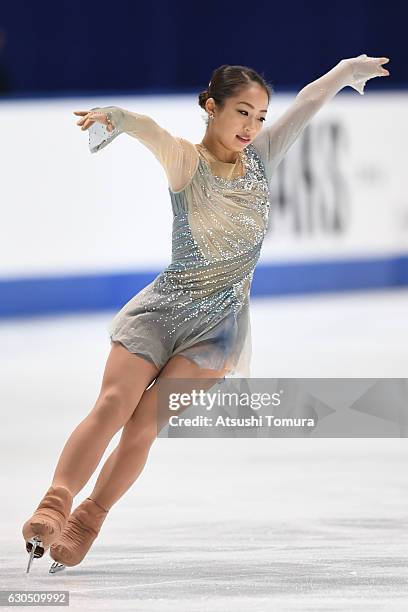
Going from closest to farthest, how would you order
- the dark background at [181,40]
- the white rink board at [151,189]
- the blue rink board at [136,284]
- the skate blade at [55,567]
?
the skate blade at [55,567]
the white rink board at [151,189]
the blue rink board at [136,284]
the dark background at [181,40]

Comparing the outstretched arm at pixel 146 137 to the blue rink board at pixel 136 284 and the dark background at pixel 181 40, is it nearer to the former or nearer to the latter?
the blue rink board at pixel 136 284

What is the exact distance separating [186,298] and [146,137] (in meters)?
0.41

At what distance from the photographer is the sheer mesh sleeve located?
2882 millimetres

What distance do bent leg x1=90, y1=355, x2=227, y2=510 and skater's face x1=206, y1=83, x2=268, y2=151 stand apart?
550 mm

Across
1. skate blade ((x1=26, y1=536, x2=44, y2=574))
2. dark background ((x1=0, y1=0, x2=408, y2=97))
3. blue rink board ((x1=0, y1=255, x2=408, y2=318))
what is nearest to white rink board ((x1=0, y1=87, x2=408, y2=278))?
blue rink board ((x1=0, y1=255, x2=408, y2=318))

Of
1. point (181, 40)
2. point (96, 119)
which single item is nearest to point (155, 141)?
point (96, 119)

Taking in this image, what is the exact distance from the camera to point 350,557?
306 cm

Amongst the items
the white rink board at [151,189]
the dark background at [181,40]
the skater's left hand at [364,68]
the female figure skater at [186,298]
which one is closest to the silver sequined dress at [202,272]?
the female figure skater at [186,298]

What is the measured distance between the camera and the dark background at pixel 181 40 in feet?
31.0

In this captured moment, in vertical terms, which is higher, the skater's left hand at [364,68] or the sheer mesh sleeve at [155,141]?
the skater's left hand at [364,68]

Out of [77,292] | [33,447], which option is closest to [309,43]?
[77,292]

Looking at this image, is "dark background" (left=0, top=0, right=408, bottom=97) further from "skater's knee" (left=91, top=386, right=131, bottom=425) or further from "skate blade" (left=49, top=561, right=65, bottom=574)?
"skate blade" (left=49, top=561, right=65, bottom=574)

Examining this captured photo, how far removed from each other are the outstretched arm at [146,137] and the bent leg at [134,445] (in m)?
0.45

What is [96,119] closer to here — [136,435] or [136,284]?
[136,435]
